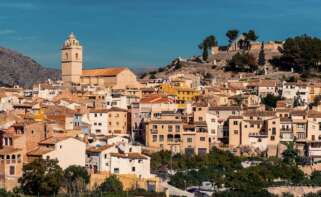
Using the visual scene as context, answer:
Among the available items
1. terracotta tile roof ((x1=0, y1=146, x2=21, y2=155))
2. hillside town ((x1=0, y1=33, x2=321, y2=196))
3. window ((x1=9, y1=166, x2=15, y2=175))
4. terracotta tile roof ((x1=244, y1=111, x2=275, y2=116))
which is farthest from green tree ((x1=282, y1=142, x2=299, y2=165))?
window ((x1=9, y1=166, x2=15, y2=175))

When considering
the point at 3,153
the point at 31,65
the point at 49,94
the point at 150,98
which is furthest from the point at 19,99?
the point at 31,65

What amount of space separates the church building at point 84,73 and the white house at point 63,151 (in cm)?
2121

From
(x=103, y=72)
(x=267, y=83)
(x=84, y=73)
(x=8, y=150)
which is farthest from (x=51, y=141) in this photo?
(x=84, y=73)

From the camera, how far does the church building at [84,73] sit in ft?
184

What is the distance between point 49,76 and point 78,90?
108ft

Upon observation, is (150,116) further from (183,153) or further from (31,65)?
(31,65)

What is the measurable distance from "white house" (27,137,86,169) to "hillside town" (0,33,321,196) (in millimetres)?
41

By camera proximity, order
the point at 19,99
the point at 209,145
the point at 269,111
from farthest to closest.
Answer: the point at 19,99 → the point at 269,111 → the point at 209,145

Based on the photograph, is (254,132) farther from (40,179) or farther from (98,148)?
(40,179)

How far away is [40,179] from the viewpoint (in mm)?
31234

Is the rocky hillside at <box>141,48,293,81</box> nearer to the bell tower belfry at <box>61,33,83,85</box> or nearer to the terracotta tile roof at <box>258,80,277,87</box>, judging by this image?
the terracotta tile roof at <box>258,80,277,87</box>

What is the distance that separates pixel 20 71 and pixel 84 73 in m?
27.5

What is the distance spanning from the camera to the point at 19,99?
48312 mm

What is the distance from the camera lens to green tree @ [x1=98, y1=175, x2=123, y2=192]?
1273 inches
